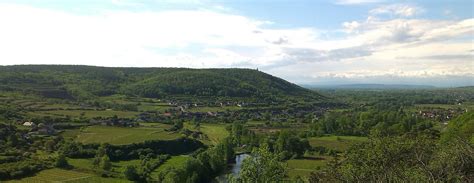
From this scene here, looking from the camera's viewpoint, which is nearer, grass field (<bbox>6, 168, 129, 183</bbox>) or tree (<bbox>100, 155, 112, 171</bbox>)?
grass field (<bbox>6, 168, 129, 183</bbox>)

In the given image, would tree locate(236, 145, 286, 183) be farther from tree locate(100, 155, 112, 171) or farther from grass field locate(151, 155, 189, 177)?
tree locate(100, 155, 112, 171)

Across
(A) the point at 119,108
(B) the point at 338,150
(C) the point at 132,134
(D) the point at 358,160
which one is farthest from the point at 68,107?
(D) the point at 358,160

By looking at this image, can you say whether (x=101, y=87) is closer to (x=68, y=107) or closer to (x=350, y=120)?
(x=68, y=107)

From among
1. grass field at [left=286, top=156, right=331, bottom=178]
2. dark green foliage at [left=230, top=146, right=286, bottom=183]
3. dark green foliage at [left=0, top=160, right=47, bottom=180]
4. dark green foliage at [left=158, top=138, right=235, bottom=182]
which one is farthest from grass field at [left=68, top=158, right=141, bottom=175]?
dark green foliage at [left=230, top=146, right=286, bottom=183]

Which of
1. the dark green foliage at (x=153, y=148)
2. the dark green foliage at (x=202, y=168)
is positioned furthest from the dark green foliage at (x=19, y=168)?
the dark green foliage at (x=202, y=168)

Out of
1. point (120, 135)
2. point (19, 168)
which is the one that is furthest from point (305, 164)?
point (19, 168)

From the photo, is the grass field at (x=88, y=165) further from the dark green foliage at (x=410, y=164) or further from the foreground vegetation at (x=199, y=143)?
the dark green foliage at (x=410, y=164)
